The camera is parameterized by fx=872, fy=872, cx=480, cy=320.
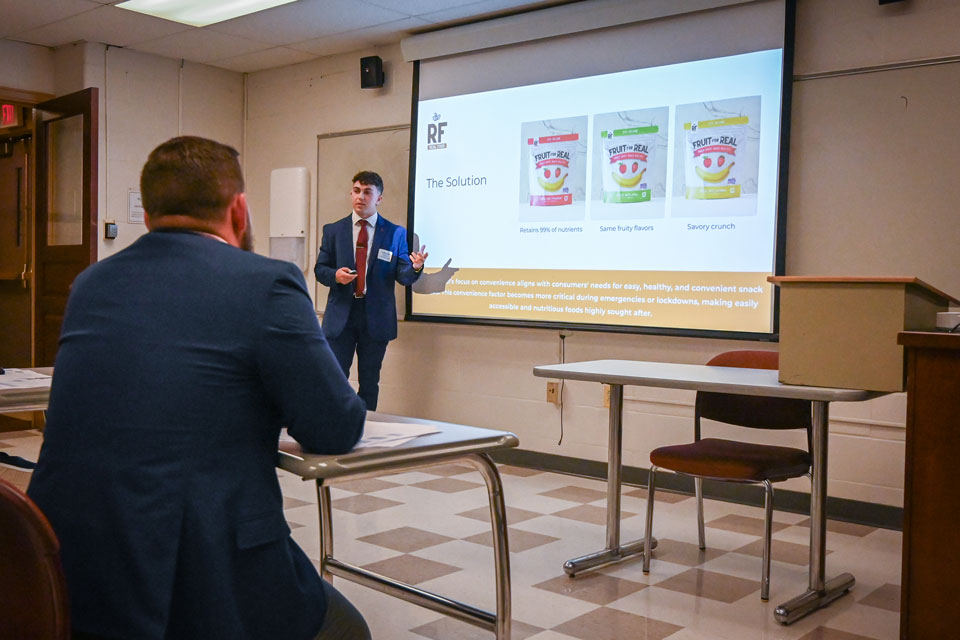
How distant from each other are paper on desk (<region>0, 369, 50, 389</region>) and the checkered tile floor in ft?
3.69

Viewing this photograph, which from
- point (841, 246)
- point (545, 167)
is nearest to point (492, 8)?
point (545, 167)

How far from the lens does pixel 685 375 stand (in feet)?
9.41

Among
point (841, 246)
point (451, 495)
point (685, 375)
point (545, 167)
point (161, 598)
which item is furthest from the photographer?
point (545, 167)

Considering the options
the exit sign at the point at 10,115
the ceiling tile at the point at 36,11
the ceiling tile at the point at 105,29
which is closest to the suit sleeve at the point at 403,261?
the ceiling tile at the point at 105,29

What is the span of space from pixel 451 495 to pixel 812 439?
1.81 meters

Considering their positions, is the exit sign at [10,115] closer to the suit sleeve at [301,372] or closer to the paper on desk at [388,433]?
the paper on desk at [388,433]

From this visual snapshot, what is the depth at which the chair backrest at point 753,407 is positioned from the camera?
315 cm

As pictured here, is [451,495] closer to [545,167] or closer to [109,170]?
[545,167]

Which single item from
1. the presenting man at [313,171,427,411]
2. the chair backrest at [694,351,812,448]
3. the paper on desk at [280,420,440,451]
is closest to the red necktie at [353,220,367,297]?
the presenting man at [313,171,427,411]

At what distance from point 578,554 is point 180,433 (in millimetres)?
2273

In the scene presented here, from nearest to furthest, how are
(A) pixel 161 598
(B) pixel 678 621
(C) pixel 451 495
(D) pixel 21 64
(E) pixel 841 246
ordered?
(A) pixel 161 598
(B) pixel 678 621
(E) pixel 841 246
(C) pixel 451 495
(D) pixel 21 64

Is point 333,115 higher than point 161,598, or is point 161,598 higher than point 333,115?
point 333,115

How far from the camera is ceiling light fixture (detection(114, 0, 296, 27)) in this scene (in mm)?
4836

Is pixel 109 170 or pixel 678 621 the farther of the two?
pixel 109 170
